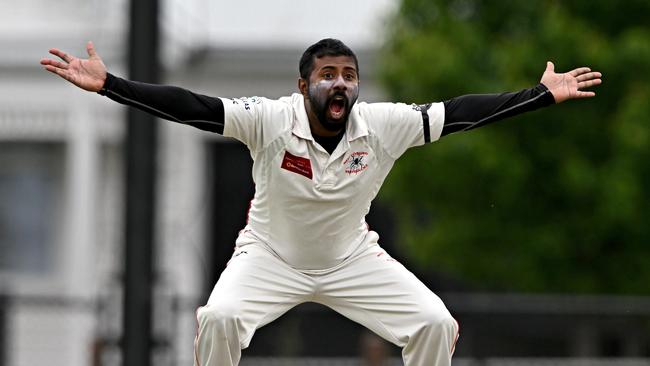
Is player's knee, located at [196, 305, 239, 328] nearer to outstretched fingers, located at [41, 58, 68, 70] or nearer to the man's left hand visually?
outstretched fingers, located at [41, 58, 68, 70]

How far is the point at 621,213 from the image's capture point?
17188 millimetres

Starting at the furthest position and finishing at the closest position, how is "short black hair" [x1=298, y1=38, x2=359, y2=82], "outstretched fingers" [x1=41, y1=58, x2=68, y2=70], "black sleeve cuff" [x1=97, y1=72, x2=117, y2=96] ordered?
1. "short black hair" [x1=298, y1=38, x2=359, y2=82]
2. "black sleeve cuff" [x1=97, y1=72, x2=117, y2=96]
3. "outstretched fingers" [x1=41, y1=58, x2=68, y2=70]

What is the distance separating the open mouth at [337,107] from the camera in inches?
349

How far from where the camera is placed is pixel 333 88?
8.85 metres

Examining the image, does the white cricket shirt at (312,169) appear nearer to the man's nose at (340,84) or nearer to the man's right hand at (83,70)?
the man's nose at (340,84)

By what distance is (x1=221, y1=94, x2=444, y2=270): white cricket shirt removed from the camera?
29.8 feet

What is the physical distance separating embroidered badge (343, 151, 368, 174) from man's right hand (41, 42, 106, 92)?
1430 mm

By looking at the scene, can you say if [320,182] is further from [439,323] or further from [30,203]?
[30,203]

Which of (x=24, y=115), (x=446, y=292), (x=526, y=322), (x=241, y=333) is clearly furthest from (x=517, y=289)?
(x=241, y=333)

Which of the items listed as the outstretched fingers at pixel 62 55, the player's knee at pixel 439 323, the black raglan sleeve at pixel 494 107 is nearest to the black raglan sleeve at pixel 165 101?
the outstretched fingers at pixel 62 55

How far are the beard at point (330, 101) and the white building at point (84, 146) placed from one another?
11869mm

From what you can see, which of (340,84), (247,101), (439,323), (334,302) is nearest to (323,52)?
(340,84)

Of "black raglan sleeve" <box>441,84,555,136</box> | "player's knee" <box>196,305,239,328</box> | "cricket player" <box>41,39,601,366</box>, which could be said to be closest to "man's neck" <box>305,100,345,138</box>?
"cricket player" <box>41,39,601,366</box>

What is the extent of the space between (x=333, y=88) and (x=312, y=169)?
51 centimetres
